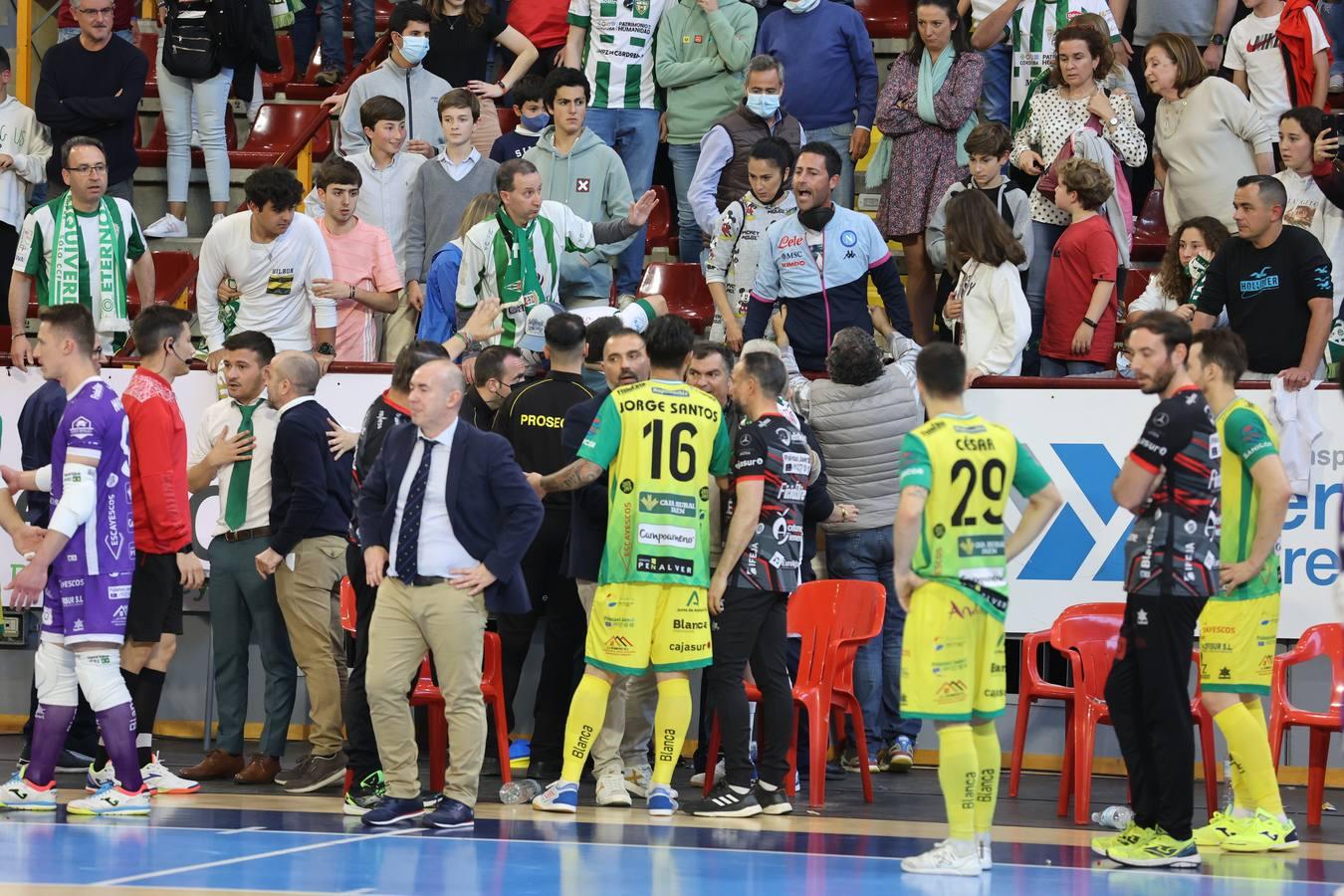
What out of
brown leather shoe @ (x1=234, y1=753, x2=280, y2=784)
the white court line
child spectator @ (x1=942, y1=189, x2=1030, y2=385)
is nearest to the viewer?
the white court line

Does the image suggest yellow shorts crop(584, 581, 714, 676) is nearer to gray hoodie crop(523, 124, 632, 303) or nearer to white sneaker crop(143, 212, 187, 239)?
gray hoodie crop(523, 124, 632, 303)

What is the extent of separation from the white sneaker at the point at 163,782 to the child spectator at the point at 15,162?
14.7 feet

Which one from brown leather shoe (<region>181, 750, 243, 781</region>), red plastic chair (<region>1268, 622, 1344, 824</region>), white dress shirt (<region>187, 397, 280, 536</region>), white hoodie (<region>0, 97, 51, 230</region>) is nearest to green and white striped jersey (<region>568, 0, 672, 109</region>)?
white hoodie (<region>0, 97, 51, 230</region>)

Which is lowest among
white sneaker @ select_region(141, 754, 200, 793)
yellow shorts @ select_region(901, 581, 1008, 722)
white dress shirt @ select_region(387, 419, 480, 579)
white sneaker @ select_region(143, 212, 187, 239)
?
white sneaker @ select_region(141, 754, 200, 793)

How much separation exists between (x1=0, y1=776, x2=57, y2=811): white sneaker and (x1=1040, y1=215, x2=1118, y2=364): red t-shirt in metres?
5.67

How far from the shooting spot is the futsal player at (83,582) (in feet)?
24.9

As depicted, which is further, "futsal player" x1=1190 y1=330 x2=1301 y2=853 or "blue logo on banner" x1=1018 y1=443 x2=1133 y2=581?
"blue logo on banner" x1=1018 y1=443 x2=1133 y2=581

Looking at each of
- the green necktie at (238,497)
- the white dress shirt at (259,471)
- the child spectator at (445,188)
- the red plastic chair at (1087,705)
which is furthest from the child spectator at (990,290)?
the green necktie at (238,497)

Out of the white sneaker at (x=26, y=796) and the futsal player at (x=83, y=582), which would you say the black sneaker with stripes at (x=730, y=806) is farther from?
the white sneaker at (x=26, y=796)

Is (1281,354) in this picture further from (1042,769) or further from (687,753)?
(687,753)

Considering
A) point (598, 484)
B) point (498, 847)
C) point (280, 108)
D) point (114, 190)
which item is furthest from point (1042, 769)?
point (280, 108)

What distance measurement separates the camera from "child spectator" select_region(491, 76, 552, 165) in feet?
38.3

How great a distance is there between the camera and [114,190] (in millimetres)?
11820

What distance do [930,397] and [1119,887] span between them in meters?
1.88
